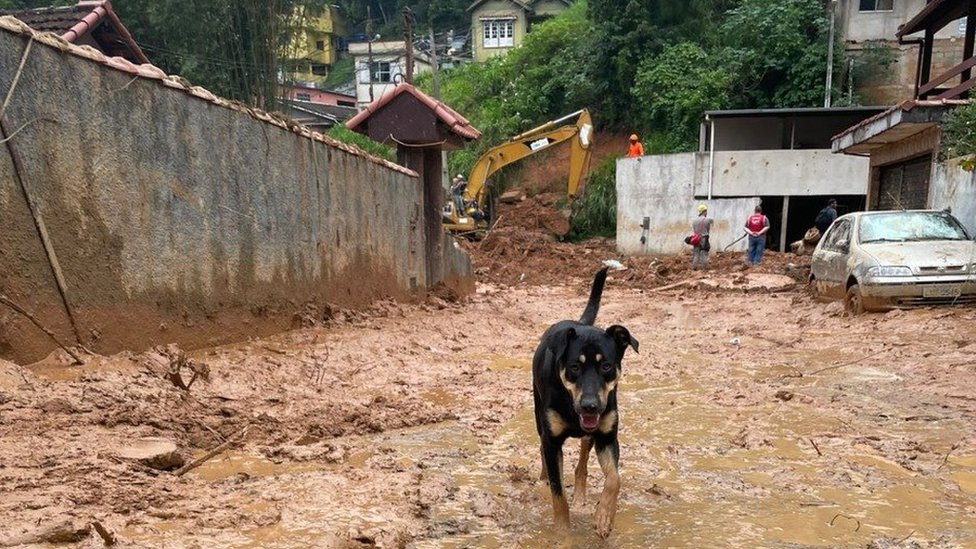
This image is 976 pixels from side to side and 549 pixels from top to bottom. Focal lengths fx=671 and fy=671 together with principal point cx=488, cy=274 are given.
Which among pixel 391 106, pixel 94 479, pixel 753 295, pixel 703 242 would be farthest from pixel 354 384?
pixel 703 242

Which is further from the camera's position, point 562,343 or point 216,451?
point 216,451

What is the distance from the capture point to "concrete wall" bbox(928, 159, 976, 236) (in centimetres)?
1130

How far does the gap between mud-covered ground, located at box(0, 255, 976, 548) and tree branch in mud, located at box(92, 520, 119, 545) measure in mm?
34

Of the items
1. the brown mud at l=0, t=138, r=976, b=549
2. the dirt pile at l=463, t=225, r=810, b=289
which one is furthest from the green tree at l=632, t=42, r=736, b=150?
the brown mud at l=0, t=138, r=976, b=549

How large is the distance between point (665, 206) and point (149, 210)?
72.5 feet

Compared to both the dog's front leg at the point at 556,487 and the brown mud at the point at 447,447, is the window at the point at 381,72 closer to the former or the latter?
the brown mud at the point at 447,447

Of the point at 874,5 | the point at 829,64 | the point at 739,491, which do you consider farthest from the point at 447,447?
the point at 874,5

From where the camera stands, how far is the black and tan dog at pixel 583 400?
3314mm

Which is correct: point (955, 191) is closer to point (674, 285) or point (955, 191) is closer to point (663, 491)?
point (674, 285)

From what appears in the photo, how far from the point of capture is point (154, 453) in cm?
356

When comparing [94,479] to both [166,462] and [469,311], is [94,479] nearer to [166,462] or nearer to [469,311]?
[166,462]

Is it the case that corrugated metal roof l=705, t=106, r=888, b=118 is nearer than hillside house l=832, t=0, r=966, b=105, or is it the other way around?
corrugated metal roof l=705, t=106, r=888, b=118

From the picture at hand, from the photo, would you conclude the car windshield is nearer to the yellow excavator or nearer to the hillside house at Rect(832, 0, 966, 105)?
the yellow excavator

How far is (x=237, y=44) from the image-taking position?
27.0 metres
